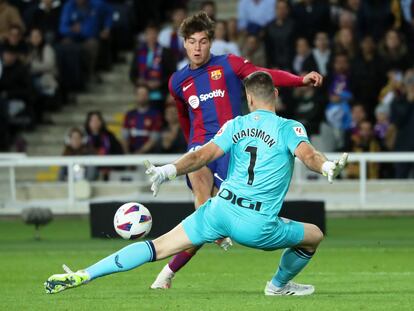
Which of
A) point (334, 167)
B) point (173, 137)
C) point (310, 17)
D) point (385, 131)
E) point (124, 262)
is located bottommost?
point (173, 137)

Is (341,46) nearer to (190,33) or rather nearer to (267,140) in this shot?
(190,33)

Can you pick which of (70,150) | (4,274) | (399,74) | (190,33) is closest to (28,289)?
(4,274)

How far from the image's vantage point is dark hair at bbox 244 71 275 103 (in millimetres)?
10273

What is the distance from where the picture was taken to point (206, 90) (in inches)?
491

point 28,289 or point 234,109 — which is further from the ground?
point 234,109

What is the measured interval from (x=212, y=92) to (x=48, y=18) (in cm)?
1542

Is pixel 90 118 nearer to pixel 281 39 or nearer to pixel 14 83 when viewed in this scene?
pixel 14 83

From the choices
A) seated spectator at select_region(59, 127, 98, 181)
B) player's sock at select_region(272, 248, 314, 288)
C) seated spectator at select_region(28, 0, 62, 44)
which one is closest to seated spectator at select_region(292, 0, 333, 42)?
seated spectator at select_region(59, 127, 98, 181)

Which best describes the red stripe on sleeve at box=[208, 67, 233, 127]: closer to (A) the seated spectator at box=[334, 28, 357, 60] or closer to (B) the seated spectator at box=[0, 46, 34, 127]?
(A) the seated spectator at box=[334, 28, 357, 60]

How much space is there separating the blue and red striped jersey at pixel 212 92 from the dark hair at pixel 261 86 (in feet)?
6.83

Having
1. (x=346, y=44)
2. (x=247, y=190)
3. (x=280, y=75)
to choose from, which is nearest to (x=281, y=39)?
(x=346, y=44)

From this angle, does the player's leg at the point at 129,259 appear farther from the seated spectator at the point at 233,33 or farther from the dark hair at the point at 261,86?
the seated spectator at the point at 233,33

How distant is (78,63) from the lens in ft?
88.1

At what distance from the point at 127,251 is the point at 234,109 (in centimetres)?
262
